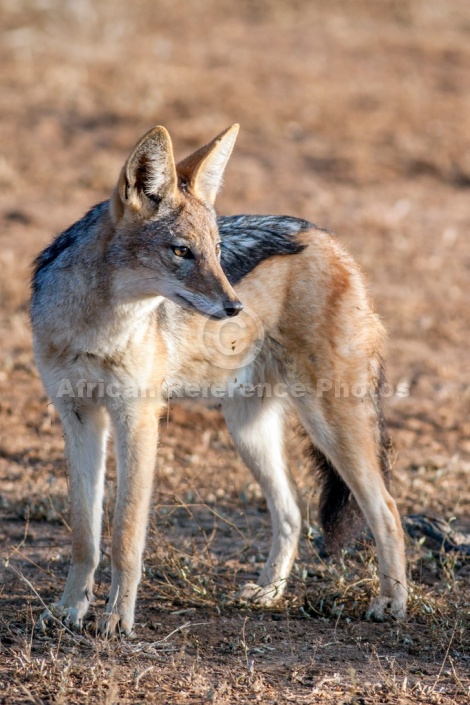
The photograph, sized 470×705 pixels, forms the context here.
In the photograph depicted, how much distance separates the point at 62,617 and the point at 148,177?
214 centimetres

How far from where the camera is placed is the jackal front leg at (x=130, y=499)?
15.3 feet

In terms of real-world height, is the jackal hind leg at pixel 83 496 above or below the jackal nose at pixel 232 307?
below

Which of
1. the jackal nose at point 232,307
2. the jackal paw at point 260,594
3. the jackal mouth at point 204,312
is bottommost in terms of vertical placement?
the jackal paw at point 260,594

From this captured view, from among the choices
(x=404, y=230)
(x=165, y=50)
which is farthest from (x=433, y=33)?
(x=404, y=230)

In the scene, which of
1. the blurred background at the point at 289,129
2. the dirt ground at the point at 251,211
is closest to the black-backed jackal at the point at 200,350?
the dirt ground at the point at 251,211

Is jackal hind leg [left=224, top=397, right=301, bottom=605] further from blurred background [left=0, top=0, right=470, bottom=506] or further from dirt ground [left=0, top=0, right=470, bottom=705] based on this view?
blurred background [left=0, top=0, right=470, bottom=506]

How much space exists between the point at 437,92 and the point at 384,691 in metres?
12.2

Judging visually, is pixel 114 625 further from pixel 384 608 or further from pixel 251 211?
pixel 251 211

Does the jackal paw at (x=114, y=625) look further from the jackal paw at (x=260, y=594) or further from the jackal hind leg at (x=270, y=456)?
the jackal hind leg at (x=270, y=456)

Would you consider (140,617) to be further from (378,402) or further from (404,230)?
(404,230)

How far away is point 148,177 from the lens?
15.1 feet

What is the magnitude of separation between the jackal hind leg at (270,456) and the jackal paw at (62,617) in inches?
48.3

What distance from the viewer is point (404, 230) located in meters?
11.6

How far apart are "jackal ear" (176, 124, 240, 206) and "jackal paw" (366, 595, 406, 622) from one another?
2211 mm
